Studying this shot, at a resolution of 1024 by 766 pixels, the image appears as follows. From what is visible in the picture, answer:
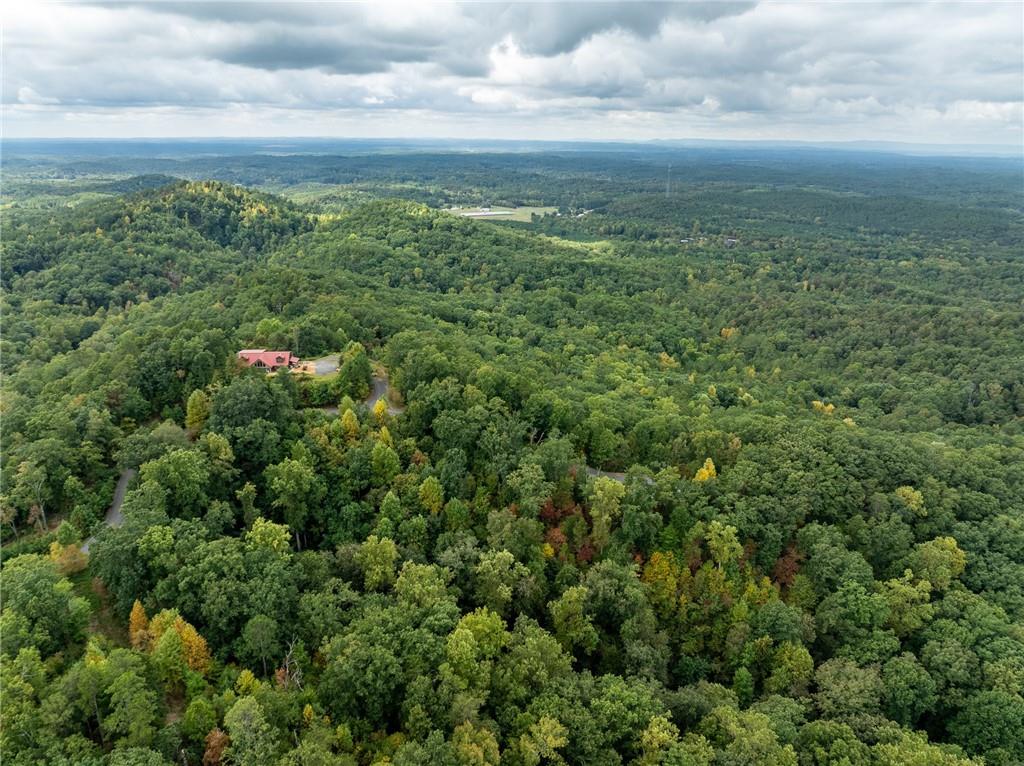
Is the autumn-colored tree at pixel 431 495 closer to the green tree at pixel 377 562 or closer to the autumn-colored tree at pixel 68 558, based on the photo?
the green tree at pixel 377 562

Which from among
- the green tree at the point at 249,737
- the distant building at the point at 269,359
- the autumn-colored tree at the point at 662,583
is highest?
the distant building at the point at 269,359

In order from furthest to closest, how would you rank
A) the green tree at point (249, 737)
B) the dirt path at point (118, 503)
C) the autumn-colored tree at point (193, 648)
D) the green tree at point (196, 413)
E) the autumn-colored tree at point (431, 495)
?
the green tree at point (196, 413) → the autumn-colored tree at point (431, 495) → the dirt path at point (118, 503) → the autumn-colored tree at point (193, 648) → the green tree at point (249, 737)

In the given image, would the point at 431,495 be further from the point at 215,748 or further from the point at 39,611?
the point at 39,611

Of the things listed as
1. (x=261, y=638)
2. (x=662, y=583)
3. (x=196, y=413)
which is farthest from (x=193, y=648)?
(x=662, y=583)

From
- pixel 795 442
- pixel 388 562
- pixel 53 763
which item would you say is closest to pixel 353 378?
pixel 388 562

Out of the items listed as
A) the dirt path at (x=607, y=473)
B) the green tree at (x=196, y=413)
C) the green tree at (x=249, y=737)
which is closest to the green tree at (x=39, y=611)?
the green tree at (x=249, y=737)

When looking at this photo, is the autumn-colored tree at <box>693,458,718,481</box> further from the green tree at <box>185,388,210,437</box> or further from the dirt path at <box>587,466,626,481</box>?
the green tree at <box>185,388,210,437</box>

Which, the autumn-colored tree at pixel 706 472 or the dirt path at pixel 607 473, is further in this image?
the dirt path at pixel 607 473

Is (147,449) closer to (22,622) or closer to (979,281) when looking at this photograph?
(22,622)
